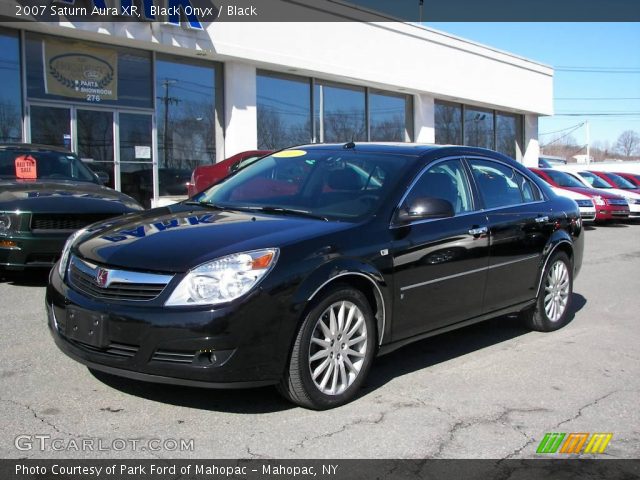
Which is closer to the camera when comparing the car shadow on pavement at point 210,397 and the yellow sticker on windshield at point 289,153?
the car shadow on pavement at point 210,397

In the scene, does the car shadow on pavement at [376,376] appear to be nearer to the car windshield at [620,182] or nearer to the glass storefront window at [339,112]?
the glass storefront window at [339,112]

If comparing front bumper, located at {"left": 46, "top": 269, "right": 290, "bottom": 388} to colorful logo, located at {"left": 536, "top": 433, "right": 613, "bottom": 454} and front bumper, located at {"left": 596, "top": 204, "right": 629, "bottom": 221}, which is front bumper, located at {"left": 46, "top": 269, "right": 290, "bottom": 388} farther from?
front bumper, located at {"left": 596, "top": 204, "right": 629, "bottom": 221}

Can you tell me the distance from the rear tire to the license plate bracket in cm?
385

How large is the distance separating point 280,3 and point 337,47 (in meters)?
2.56

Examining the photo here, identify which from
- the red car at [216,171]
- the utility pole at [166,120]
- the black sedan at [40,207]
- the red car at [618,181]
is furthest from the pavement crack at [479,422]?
the red car at [618,181]

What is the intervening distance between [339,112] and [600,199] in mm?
8024

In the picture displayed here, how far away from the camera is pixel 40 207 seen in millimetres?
7195

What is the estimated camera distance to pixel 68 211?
7.31m

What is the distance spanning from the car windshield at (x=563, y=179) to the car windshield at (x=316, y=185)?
560 inches

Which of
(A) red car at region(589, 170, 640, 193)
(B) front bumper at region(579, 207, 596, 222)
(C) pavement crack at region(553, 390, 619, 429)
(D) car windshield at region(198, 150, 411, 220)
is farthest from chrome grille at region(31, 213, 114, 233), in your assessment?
(A) red car at region(589, 170, 640, 193)

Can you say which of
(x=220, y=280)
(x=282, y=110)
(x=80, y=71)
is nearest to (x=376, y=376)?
(x=220, y=280)

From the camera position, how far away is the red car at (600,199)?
1798cm

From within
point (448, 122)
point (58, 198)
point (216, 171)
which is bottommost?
point (58, 198)

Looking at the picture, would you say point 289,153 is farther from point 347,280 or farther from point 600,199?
point 600,199
